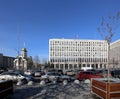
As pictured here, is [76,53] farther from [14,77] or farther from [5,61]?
[14,77]

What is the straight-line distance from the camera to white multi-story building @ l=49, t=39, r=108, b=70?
5846 inches

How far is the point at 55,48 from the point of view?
149000mm

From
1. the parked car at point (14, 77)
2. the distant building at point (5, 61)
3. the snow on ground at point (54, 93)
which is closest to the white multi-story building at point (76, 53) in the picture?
the distant building at point (5, 61)

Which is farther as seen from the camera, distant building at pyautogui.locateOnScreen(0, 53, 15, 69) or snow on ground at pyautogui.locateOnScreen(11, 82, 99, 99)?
distant building at pyautogui.locateOnScreen(0, 53, 15, 69)

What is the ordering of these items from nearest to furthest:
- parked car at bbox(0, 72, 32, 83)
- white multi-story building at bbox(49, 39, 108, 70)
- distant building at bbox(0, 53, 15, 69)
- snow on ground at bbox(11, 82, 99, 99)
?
snow on ground at bbox(11, 82, 99, 99) < parked car at bbox(0, 72, 32, 83) < distant building at bbox(0, 53, 15, 69) < white multi-story building at bbox(49, 39, 108, 70)

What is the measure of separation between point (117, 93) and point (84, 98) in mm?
3098

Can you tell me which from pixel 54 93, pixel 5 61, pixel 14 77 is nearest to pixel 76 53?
pixel 5 61

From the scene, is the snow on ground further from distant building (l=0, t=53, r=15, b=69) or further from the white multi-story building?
distant building (l=0, t=53, r=15, b=69)

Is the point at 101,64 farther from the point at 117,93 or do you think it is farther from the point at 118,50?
the point at 117,93

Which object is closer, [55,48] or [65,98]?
[65,98]

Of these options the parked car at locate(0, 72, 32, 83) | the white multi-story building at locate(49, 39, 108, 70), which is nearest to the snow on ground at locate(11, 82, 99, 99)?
the parked car at locate(0, 72, 32, 83)

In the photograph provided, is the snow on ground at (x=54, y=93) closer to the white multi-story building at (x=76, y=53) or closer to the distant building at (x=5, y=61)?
the white multi-story building at (x=76, y=53)

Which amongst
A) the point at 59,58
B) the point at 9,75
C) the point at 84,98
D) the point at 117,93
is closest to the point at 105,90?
the point at 117,93

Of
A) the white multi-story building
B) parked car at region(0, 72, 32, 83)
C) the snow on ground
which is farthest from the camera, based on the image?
the white multi-story building
